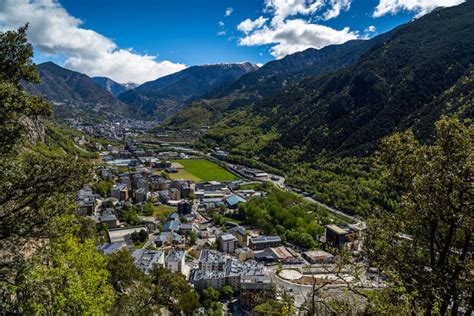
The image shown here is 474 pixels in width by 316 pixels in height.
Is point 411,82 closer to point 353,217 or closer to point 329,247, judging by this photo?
point 353,217

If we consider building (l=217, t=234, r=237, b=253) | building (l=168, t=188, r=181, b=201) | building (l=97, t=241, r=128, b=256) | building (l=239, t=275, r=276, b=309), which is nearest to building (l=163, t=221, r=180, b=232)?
building (l=217, t=234, r=237, b=253)

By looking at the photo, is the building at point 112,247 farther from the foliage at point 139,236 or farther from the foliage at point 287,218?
the foliage at point 287,218

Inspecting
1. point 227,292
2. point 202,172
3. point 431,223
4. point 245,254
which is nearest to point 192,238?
point 245,254

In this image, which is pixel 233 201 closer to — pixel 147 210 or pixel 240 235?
pixel 147 210

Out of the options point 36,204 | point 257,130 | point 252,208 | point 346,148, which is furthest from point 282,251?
point 257,130

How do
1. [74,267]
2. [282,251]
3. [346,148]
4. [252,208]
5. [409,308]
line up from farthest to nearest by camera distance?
1. [346,148]
2. [252,208]
3. [282,251]
4. [74,267]
5. [409,308]
